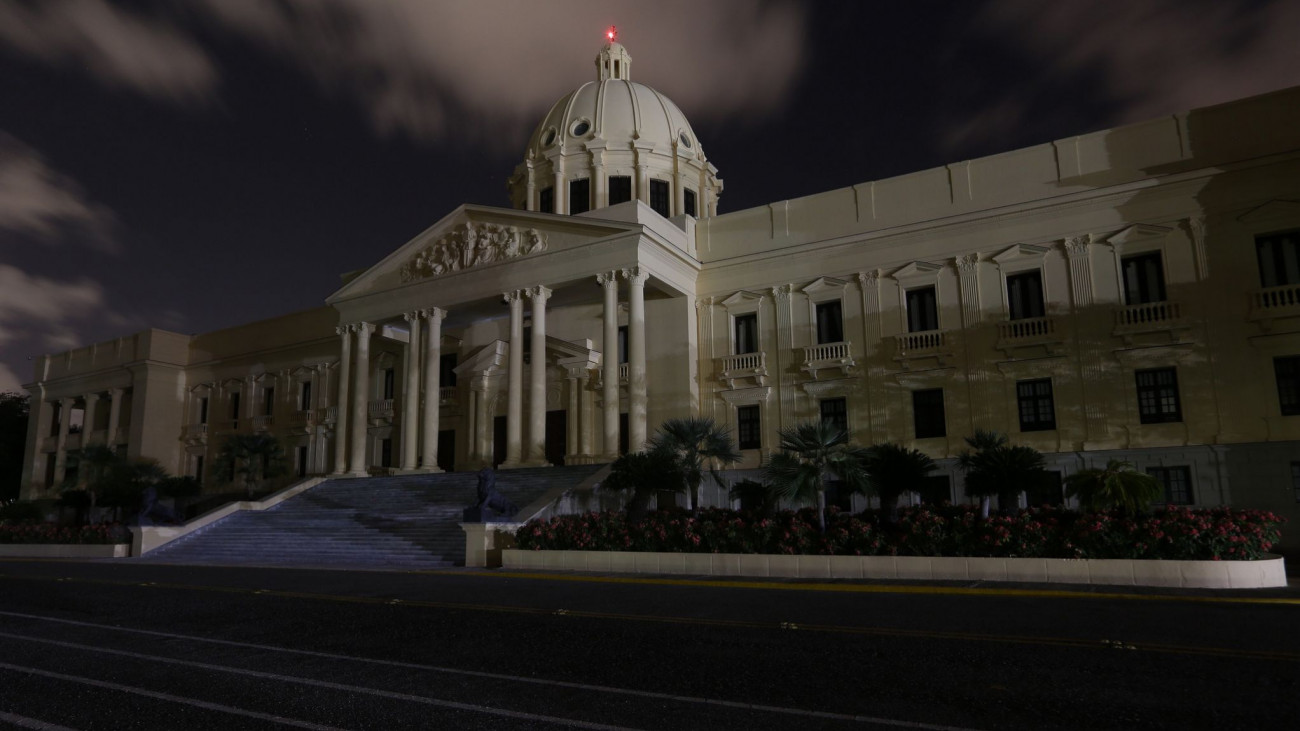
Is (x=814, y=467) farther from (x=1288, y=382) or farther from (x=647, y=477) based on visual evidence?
(x=1288, y=382)

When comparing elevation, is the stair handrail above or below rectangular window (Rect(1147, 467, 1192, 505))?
below

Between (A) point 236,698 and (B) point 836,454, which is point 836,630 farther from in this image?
(B) point 836,454

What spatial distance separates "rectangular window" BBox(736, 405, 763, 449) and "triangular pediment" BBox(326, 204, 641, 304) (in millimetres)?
7793

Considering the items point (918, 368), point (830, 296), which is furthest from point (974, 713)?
point (830, 296)

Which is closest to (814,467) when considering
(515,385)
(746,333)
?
(746,333)

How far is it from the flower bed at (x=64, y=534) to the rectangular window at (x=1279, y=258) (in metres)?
35.4

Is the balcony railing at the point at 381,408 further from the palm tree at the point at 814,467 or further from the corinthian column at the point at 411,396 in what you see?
the palm tree at the point at 814,467

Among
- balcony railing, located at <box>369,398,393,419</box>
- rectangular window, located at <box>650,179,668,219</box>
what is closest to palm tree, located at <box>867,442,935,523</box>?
rectangular window, located at <box>650,179,668,219</box>

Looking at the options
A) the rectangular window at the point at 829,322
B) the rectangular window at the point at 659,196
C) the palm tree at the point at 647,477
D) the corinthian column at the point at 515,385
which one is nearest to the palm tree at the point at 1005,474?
the palm tree at the point at 647,477

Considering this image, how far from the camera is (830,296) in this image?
2958cm

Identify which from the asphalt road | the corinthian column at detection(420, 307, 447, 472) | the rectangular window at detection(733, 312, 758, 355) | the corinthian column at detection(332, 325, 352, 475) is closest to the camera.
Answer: the asphalt road

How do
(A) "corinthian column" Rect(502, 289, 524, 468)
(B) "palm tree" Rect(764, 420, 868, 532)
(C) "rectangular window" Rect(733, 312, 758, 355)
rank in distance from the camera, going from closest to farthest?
1. (B) "palm tree" Rect(764, 420, 868, 532)
2. (A) "corinthian column" Rect(502, 289, 524, 468)
3. (C) "rectangular window" Rect(733, 312, 758, 355)

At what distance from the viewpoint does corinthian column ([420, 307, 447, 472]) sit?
105 ft

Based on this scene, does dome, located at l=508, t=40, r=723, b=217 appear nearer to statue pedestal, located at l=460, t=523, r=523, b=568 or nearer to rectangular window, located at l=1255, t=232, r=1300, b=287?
statue pedestal, located at l=460, t=523, r=523, b=568
